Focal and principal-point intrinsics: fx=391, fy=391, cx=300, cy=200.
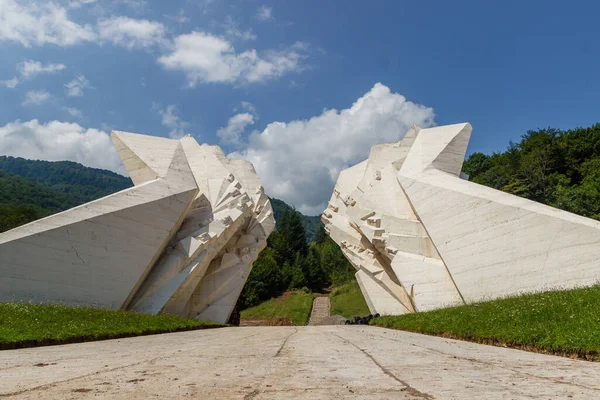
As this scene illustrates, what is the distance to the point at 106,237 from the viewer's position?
10.9 meters

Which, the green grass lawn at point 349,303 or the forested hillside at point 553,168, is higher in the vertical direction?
the forested hillside at point 553,168

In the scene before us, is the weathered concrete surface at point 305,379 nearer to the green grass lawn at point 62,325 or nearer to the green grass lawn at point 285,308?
the green grass lawn at point 62,325

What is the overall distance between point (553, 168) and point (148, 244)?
33.8 meters

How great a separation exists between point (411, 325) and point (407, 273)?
425 centimetres

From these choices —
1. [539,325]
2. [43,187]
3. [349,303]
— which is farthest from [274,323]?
[43,187]

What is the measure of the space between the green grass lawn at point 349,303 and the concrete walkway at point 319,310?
0.77m

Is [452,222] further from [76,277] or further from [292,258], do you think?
[292,258]

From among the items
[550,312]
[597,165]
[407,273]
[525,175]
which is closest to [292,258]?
[525,175]

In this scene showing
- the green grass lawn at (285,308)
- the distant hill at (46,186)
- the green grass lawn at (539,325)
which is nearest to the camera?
the green grass lawn at (539,325)

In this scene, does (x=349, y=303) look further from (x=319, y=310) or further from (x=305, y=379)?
(x=305, y=379)

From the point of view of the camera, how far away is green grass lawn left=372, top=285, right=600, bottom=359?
4.39m

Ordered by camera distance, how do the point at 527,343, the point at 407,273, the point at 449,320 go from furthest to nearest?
1. the point at 407,273
2. the point at 449,320
3. the point at 527,343

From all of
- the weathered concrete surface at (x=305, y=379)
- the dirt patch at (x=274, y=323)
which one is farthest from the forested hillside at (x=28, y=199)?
the weathered concrete surface at (x=305, y=379)

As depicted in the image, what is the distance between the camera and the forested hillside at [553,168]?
94.1 ft
